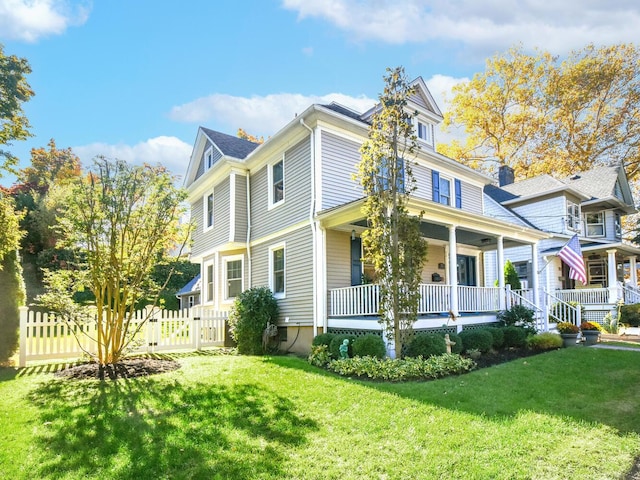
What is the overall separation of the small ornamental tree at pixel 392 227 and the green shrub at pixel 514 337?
3.98m

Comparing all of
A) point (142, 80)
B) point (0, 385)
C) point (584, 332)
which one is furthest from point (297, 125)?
point (584, 332)

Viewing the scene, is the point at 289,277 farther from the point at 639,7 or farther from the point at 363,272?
the point at 639,7

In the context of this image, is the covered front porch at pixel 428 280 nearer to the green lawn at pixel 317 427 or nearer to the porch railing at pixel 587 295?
the green lawn at pixel 317 427

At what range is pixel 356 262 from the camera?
Result: 38.0ft

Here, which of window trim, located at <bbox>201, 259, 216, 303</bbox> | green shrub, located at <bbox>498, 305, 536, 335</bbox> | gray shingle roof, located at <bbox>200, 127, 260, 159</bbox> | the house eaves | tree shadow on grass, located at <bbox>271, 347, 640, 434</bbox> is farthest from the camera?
the house eaves

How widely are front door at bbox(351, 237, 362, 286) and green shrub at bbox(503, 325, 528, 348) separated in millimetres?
4105

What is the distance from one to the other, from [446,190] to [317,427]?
1189 cm

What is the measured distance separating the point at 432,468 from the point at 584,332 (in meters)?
10.4

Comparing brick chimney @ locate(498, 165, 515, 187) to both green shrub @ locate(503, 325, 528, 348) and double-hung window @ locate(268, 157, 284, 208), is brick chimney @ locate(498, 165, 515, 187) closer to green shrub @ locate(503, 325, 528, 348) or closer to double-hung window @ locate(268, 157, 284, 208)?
green shrub @ locate(503, 325, 528, 348)

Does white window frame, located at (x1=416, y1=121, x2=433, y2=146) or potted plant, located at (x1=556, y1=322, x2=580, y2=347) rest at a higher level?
white window frame, located at (x1=416, y1=121, x2=433, y2=146)

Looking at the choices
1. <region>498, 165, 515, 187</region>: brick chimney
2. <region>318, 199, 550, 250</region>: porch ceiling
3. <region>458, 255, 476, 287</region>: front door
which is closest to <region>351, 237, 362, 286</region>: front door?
<region>318, 199, 550, 250</region>: porch ceiling

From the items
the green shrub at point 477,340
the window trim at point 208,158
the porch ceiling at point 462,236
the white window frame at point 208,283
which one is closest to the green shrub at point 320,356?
the green shrub at point 477,340

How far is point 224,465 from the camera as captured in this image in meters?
3.86

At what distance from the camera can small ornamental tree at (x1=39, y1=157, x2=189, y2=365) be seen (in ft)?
25.6
